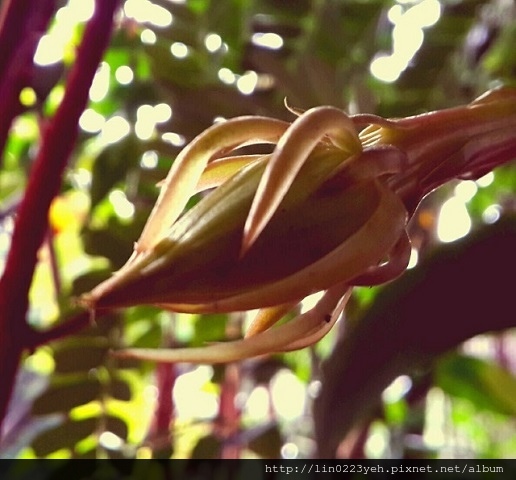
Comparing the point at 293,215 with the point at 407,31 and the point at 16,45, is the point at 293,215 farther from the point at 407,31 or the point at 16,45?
the point at 407,31

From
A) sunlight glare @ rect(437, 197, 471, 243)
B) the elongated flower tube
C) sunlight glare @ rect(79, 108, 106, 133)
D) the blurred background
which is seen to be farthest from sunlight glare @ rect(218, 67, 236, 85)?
the elongated flower tube

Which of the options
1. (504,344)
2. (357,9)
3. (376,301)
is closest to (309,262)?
(376,301)

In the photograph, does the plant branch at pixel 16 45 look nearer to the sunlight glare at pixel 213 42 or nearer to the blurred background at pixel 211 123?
the blurred background at pixel 211 123

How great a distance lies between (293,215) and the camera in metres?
0.15

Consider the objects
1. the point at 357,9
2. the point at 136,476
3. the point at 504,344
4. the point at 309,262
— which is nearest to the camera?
the point at 309,262

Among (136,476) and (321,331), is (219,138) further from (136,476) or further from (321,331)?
(136,476)

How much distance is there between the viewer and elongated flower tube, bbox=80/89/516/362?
0.46 feet

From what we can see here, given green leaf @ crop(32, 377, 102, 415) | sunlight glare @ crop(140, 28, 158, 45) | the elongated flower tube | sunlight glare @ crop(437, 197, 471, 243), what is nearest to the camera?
the elongated flower tube

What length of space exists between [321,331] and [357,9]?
42 centimetres

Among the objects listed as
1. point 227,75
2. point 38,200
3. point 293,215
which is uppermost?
point 227,75

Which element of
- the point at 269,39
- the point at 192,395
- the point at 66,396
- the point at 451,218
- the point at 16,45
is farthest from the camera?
the point at 192,395

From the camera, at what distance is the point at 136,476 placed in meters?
0.39

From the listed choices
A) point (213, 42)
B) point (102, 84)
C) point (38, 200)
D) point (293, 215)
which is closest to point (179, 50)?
point (213, 42)

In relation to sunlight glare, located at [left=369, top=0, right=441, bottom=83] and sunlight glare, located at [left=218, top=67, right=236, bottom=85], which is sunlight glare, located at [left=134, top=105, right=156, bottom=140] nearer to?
sunlight glare, located at [left=218, top=67, right=236, bottom=85]
